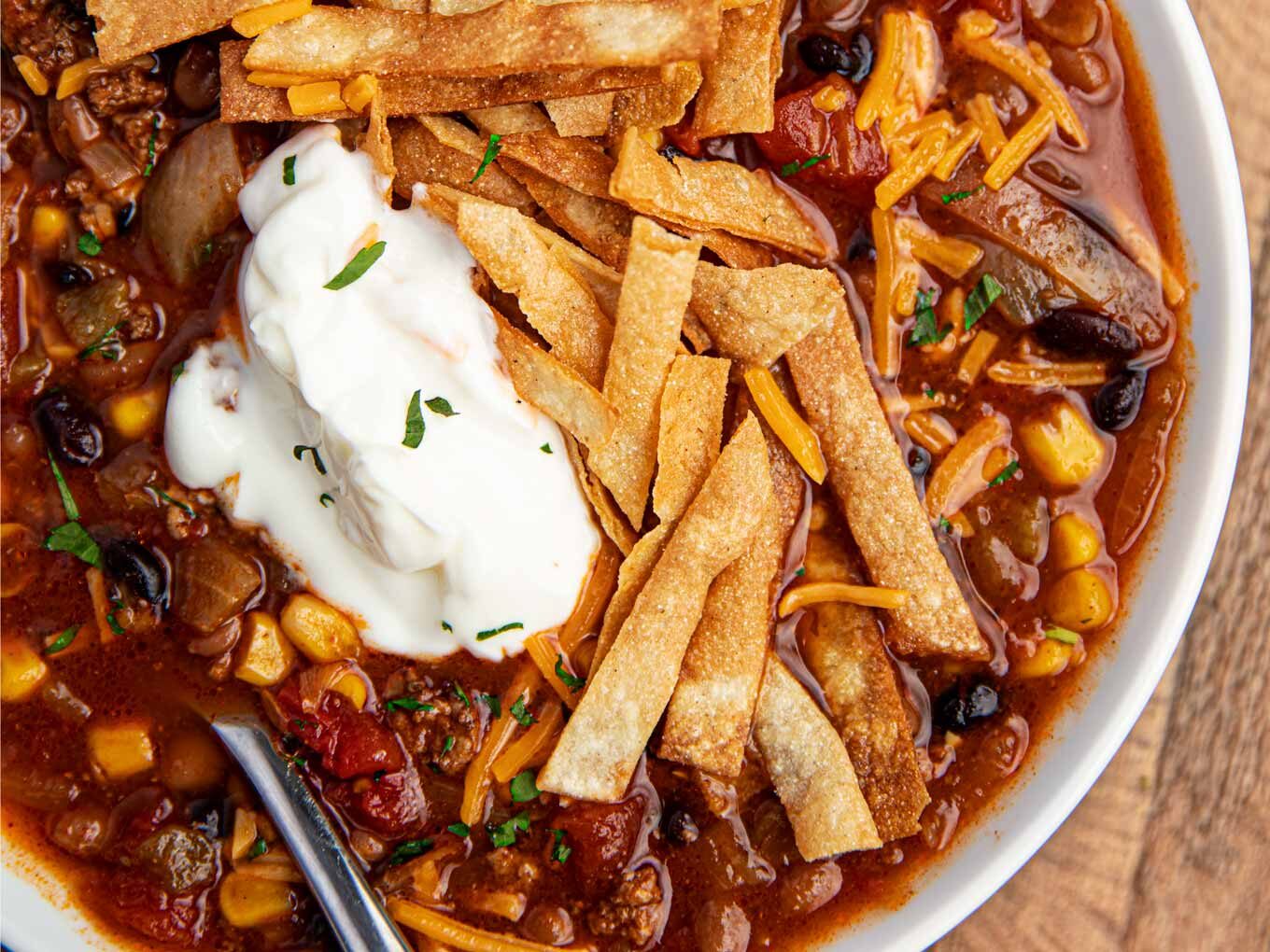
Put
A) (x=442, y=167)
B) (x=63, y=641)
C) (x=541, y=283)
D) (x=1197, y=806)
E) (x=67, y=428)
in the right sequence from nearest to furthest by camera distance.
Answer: (x=541, y=283) → (x=442, y=167) → (x=67, y=428) → (x=63, y=641) → (x=1197, y=806)

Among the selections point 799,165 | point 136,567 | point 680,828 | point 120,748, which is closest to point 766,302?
point 799,165

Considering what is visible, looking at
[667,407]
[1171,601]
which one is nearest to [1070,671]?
[1171,601]

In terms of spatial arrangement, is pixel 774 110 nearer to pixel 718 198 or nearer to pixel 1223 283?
pixel 718 198

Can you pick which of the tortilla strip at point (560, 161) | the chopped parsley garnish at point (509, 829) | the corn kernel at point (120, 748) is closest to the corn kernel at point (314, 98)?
the tortilla strip at point (560, 161)

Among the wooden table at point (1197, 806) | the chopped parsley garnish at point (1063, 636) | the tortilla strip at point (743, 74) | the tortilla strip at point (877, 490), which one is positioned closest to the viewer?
the tortilla strip at point (743, 74)

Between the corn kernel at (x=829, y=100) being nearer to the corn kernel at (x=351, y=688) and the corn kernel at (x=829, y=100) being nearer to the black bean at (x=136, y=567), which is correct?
the corn kernel at (x=351, y=688)

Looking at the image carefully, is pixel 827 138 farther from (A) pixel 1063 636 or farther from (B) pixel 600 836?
(B) pixel 600 836
